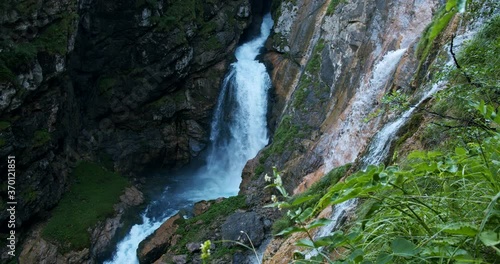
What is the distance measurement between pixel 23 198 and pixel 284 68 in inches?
496

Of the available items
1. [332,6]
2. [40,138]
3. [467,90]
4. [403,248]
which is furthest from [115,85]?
[403,248]

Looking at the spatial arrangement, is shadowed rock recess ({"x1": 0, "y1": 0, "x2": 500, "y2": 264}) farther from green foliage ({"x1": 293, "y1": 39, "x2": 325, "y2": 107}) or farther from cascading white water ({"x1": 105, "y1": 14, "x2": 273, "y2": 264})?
cascading white water ({"x1": 105, "y1": 14, "x2": 273, "y2": 264})

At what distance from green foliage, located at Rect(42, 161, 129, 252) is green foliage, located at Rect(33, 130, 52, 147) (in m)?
2.67

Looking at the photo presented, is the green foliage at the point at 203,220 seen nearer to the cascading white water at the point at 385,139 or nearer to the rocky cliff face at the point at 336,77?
the rocky cliff face at the point at 336,77

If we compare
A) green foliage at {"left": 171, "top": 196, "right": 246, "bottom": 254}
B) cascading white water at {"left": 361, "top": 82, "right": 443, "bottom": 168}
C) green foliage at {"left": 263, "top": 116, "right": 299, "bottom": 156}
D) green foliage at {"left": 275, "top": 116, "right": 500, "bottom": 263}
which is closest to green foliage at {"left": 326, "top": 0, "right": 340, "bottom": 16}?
green foliage at {"left": 263, "top": 116, "right": 299, "bottom": 156}

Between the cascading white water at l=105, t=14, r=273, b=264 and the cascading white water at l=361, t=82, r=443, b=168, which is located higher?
the cascading white water at l=105, t=14, r=273, b=264

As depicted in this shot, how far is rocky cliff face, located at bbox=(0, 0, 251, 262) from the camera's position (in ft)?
51.3

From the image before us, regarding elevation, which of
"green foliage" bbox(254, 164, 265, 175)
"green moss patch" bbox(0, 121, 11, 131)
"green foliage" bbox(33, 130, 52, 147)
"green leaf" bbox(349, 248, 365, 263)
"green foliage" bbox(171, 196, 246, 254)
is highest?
"green foliage" bbox(33, 130, 52, 147)

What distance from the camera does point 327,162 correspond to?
11.8 metres

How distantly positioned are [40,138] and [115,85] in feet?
17.6

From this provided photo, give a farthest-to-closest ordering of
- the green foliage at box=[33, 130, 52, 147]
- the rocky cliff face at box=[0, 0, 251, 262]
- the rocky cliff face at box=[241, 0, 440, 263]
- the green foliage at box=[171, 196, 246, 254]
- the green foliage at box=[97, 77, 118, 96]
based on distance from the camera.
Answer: the green foliage at box=[97, 77, 118, 96] < the green foliage at box=[33, 130, 52, 147] < the rocky cliff face at box=[0, 0, 251, 262] < the green foliage at box=[171, 196, 246, 254] < the rocky cliff face at box=[241, 0, 440, 263]

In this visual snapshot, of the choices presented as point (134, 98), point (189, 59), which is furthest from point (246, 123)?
point (134, 98)

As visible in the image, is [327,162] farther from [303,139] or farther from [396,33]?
[396,33]

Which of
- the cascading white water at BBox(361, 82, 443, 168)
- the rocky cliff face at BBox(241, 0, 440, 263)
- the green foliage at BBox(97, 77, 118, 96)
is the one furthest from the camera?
the green foliage at BBox(97, 77, 118, 96)
